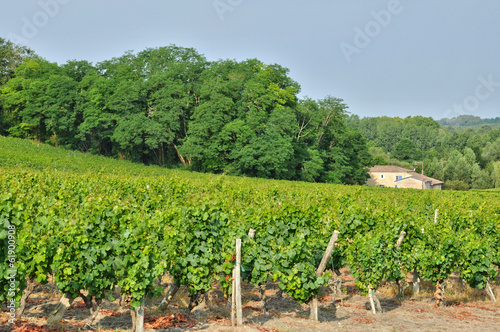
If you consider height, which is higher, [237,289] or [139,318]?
[237,289]

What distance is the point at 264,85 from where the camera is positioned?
52094mm

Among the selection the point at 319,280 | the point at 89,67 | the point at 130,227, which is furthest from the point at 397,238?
the point at 89,67

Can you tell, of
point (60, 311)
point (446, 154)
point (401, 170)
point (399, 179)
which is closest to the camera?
point (60, 311)

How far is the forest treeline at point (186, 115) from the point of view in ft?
155

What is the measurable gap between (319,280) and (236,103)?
4297cm

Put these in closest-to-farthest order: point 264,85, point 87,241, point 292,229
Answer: point 87,241 < point 292,229 < point 264,85

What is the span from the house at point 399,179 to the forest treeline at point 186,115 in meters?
18.3

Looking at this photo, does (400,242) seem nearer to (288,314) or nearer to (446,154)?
(288,314)

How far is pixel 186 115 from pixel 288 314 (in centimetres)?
4330

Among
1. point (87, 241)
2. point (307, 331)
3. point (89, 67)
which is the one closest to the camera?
point (87, 241)

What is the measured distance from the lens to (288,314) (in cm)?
923

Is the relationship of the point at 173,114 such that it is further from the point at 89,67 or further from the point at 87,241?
the point at 87,241

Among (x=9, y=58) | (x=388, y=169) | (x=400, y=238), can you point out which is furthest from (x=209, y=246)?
(x=388, y=169)

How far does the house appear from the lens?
78.5 metres
